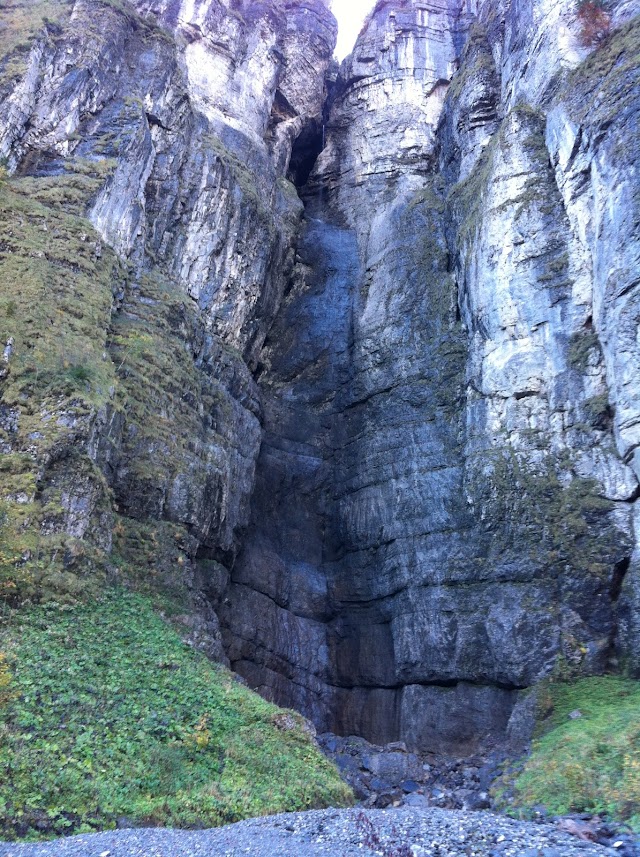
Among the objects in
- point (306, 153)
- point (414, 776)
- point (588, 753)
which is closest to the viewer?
point (588, 753)

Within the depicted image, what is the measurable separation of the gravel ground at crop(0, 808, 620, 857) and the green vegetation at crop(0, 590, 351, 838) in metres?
1.01

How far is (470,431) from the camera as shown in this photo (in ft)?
79.9

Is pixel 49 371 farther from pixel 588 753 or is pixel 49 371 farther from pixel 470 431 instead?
pixel 588 753

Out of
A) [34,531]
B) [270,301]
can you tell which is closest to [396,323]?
[270,301]

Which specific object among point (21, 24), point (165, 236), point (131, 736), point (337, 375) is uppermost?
point (21, 24)

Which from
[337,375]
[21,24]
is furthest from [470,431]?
[21,24]

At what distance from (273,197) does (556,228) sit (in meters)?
14.6

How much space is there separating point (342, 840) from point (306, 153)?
126 feet

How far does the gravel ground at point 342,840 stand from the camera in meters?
9.52

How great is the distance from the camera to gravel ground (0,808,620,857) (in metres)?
9.52

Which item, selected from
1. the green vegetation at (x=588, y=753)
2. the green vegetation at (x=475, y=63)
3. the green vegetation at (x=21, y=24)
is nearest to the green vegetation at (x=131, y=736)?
the green vegetation at (x=588, y=753)

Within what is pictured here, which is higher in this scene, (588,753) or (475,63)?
(475,63)

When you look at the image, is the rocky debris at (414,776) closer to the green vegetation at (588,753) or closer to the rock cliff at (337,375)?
the green vegetation at (588,753)

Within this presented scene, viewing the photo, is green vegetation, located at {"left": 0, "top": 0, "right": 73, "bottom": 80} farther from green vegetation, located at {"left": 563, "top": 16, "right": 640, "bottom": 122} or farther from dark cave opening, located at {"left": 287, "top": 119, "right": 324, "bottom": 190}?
green vegetation, located at {"left": 563, "top": 16, "right": 640, "bottom": 122}
